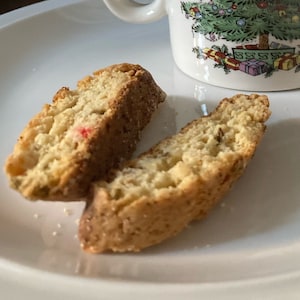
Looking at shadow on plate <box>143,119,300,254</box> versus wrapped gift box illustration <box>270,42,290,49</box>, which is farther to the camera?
wrapped gift box illustration <box>270,42,290,49</box>

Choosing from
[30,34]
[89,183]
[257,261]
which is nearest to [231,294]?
[257,261]

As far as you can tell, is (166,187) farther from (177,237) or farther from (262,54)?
(262,54)

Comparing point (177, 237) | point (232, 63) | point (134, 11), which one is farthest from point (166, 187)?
point (134, 11)

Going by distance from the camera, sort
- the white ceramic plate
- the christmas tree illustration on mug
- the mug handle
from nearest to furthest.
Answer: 1. the white ceramic plate
2. the christmas tree illustration on mug
3. the mug handle

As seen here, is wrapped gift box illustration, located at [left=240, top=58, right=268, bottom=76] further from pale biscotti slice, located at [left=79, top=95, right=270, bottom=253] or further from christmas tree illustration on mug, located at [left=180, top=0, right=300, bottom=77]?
pale biscotti slice, located at [left=79, top=95, right=270, bottom=253]

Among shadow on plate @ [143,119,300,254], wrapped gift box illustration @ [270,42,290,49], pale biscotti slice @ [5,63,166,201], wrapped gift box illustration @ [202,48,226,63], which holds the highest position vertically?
pale biscotti slice @ [5,63,166,201]

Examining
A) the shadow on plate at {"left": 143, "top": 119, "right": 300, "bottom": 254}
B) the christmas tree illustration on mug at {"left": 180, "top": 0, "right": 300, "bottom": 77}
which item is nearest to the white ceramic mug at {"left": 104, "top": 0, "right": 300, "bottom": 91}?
the christmas tree illustration on mug at {"left": 180, "top": 0, "right": 300, "bottom": 77}

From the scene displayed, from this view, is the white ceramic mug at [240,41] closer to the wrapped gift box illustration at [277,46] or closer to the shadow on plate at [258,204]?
the wrapped gift box illustration at [277,46]

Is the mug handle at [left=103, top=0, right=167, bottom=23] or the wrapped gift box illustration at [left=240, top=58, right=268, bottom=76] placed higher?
the mug handle at [left=103, top=0, right=167, bottom=23]
